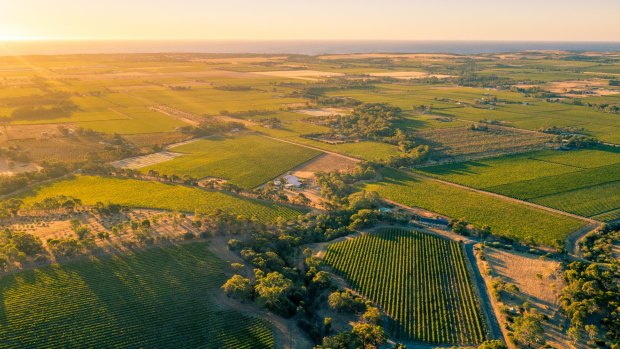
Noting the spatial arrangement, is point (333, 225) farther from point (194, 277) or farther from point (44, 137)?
point (44, 137)

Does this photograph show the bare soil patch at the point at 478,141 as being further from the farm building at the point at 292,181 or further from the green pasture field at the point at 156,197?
the green pasture field at the point at 156,197

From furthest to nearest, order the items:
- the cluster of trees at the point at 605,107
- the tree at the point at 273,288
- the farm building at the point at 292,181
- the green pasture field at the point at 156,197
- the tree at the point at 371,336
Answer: the cluster of trees at the point at 605,107
the farm building at the point at 292,181
the green pasture field at the point at 156,197
the tree at the point at 273,288
the tree at the point at 371,336

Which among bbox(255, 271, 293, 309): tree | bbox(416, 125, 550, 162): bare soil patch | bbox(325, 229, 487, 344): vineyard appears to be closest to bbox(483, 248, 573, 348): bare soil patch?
bbox(325, 229, 487, 344): vineyard

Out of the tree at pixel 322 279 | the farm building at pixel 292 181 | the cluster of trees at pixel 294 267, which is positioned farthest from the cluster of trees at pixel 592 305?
the farm building at pixel 292 181

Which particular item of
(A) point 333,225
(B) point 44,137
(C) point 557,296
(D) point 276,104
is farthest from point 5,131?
(C) point 557,296

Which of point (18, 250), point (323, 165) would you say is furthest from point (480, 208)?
point (18, 250)
